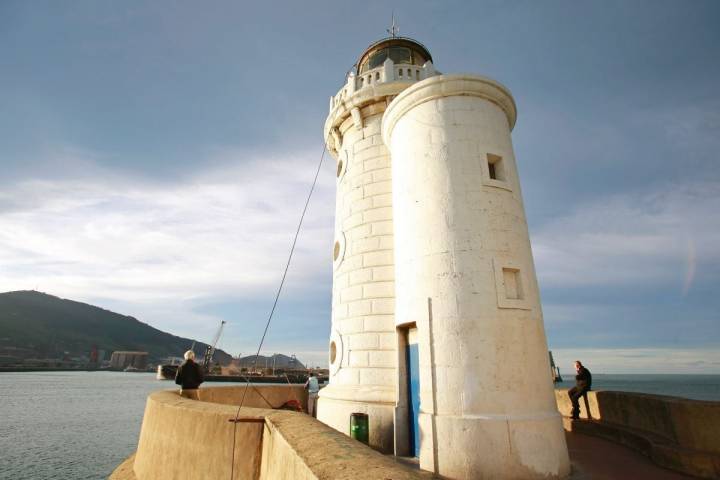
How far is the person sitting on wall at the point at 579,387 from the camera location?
10000 millimetres

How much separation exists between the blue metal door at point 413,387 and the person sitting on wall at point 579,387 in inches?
213

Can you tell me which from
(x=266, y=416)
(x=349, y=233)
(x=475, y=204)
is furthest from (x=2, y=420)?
(x=475, y=204)

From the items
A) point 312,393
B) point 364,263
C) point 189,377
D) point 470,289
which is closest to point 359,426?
point 364,263

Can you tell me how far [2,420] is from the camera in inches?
1139

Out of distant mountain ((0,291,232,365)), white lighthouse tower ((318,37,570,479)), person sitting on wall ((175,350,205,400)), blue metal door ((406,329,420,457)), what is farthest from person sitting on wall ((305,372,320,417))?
distant mountain ((0,291,232,365))

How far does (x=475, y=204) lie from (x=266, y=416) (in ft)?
16.8

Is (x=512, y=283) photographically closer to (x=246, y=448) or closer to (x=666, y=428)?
(x=666, y=428)

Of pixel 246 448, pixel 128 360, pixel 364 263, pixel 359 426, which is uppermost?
pixel 364 263

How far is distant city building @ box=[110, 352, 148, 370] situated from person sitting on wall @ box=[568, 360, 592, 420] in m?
171

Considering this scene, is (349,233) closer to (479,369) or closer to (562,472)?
(479,369)

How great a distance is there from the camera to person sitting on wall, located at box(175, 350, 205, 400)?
8359 mm

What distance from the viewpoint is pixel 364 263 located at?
31.2 feet

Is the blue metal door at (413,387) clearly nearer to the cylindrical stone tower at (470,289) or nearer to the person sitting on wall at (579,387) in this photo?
the cylindrical stone tower at (470,289)

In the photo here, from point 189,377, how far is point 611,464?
28.6 feet
